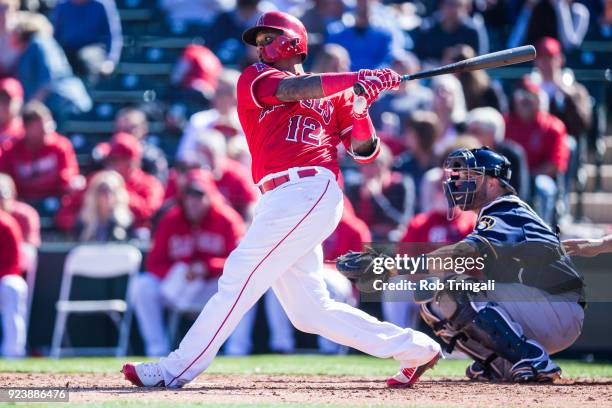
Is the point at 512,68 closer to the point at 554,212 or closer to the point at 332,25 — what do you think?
the point at 332,25

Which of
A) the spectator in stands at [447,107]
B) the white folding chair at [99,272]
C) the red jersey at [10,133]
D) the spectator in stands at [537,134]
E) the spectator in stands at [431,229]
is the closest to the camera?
the spectator in stands at [431,229]

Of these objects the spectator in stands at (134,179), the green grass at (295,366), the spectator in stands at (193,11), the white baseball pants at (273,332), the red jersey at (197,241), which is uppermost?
the spectator in stands at (193,11)

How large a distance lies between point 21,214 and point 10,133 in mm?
1444

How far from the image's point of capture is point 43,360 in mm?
9273

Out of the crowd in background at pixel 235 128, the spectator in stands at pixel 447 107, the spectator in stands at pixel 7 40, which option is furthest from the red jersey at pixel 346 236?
the spectator in stands at pixel 7 40

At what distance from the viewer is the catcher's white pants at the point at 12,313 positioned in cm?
978

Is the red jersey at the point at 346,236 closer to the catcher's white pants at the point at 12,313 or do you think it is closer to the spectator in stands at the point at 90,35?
the catcher's white pants at the point at 12,313

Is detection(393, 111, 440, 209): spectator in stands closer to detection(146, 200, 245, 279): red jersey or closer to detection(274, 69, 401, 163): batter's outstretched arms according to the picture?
detection(146, 200, 245, 279): red jersey

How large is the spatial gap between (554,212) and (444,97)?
152 centimetres

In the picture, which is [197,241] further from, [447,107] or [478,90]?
[478,90]

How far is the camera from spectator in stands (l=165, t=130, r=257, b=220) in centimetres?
1037

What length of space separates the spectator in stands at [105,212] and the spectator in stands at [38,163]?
57 cm

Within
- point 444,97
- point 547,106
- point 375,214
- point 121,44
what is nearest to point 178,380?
point 375,214

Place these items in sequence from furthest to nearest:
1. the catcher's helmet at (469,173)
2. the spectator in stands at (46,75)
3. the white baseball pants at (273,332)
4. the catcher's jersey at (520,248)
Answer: the spectator in stands at (46,75), the white baseball pants at (273,332), the catcher's helmet at (469,173), the catcher's jersey at (520,248)
